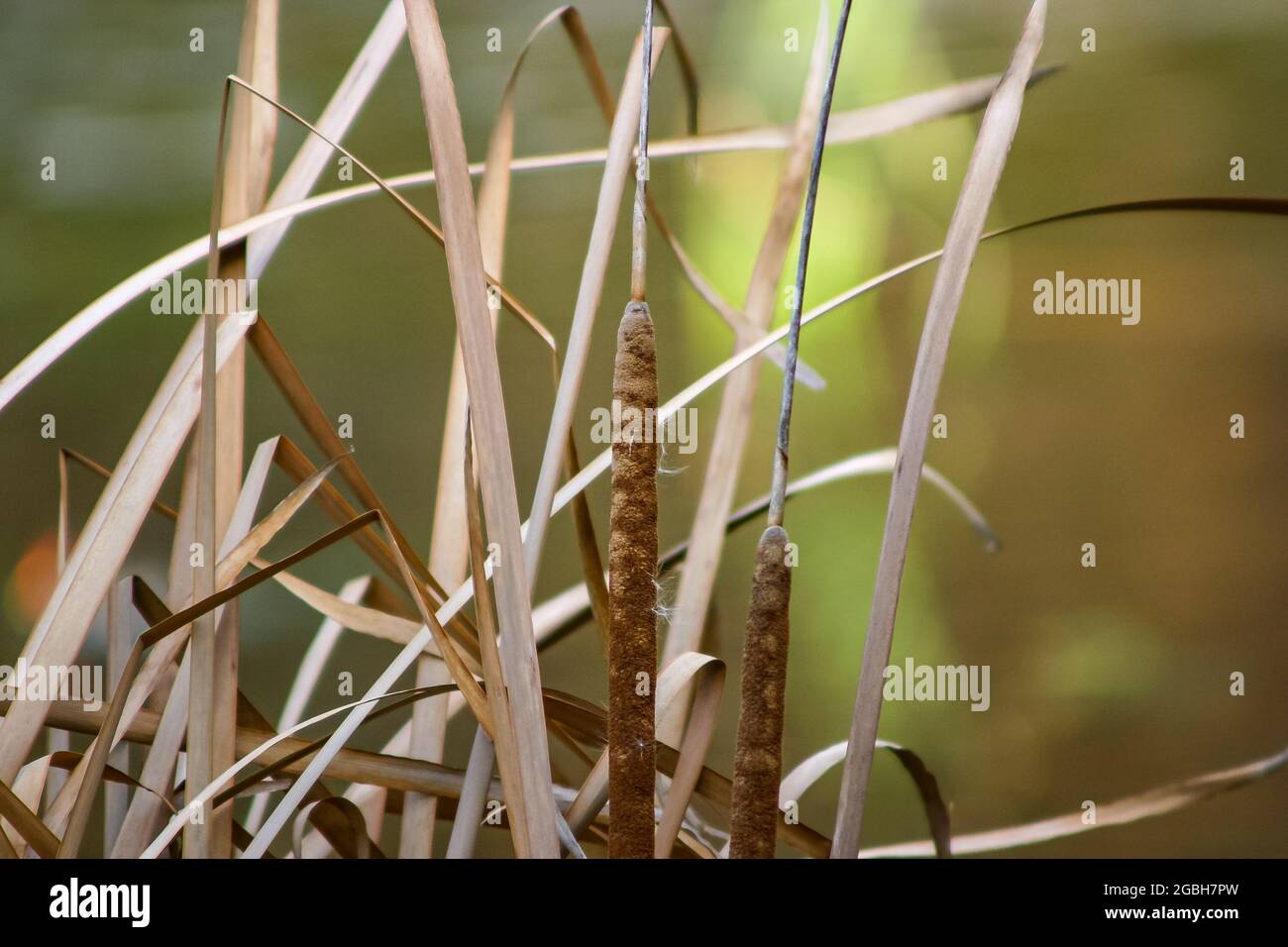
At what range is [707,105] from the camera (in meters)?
0.76

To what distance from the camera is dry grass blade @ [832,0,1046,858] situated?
270 millimetres

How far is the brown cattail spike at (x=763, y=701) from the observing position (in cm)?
28

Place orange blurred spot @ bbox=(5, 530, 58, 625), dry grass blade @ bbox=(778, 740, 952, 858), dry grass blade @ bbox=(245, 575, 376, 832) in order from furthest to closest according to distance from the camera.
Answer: orange blurred spot @ bbox=(5, 530, 58, 625), dry grass blade @ bbox=(245, 575, 376, 832), dry grass blade @ bbox=(778, 740, 952, 858)

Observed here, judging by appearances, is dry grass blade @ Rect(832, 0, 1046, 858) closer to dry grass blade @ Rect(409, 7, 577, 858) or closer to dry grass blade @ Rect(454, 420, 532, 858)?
dry grass blade @ Rect(454, 420, 532, 858)

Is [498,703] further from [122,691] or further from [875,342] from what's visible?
[875,342]

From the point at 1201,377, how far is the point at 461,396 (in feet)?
2.29

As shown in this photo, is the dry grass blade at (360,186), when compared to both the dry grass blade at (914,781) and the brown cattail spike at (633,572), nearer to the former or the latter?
the brown cattail spike at (633,572)

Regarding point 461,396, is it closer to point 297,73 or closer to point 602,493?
point 602,493

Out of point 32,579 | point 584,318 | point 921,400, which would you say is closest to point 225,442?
point 584,318

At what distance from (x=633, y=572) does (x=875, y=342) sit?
0.58 metres

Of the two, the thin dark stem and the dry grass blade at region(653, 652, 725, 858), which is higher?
the thin dark stem

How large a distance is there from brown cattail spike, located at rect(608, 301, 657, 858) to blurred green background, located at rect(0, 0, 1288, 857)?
445mm

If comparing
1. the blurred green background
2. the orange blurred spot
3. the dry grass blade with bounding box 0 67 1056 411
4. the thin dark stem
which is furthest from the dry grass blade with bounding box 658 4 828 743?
the orange blurred spot
